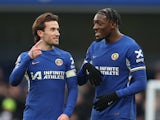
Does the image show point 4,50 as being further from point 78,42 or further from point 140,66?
point 140,66

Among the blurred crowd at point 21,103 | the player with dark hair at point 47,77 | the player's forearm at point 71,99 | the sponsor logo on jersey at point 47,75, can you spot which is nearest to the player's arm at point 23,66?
the player with dark hair at point 47,77

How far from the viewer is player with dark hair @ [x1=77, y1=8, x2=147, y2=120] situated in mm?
8312

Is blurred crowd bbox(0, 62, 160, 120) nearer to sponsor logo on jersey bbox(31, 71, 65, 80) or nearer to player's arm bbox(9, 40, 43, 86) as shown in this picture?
sponsor logo on jersey bbox(31, 71, 65, 80)

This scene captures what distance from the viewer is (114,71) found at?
8398 millimetres

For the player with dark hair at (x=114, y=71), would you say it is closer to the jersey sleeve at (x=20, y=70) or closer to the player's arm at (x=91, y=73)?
the player's arm at (x=91, y=73)

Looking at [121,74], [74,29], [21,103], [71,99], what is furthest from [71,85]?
[74,29]

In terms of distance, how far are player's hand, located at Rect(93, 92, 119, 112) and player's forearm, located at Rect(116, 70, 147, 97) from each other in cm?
6

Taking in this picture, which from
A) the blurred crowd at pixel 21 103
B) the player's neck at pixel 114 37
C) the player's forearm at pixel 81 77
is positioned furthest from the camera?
the blurred crowd at pixel 21 103

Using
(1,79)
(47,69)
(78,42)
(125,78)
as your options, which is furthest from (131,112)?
(78,42)

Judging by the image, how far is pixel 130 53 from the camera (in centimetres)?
833

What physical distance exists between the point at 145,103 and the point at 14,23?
4.11 meters

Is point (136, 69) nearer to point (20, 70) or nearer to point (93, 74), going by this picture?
point (93, 74)

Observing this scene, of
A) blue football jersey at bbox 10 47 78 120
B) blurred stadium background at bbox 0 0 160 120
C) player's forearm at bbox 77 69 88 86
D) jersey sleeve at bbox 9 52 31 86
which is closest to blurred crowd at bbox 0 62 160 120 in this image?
blurred stadium background at bbox 0 0 160 120

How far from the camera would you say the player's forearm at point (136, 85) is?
27.0 ft
